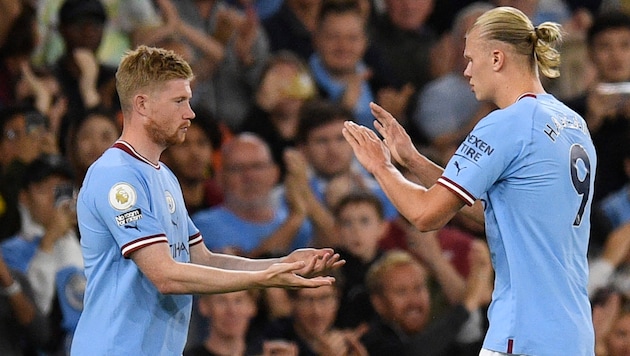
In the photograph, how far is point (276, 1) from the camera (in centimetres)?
711

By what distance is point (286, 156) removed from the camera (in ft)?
22.0

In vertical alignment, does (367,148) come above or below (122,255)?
above

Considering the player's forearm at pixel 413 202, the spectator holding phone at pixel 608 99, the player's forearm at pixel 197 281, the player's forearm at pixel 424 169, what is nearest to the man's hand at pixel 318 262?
the player's forearm at pixel 197 281

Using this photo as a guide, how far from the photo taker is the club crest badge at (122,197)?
338 centimetres

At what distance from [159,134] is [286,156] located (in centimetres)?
315

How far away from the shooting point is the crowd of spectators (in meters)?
6.06

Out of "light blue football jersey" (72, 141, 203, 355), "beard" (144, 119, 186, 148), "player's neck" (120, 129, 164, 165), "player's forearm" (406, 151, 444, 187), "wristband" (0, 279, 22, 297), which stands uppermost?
"beard" (144, 119, 186, 148)

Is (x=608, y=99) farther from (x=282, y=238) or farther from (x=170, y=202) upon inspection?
(x=170, y=202)

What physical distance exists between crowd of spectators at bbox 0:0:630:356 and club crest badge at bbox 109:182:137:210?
2.65m

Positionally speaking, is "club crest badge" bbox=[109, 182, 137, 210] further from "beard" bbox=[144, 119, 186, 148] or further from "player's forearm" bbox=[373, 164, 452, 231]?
"player's forearm" bbox=[373, 164, 452, 231]

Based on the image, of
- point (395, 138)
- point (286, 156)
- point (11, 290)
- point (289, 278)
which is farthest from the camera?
point (286, 156)

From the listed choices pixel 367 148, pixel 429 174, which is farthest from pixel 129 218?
pixel 429 174

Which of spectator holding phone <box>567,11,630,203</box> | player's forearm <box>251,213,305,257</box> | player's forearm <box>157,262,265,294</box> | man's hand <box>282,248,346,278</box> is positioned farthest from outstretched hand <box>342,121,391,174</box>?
spectator holding phone <box>567,11,630,203</box>

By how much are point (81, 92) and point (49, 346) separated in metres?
1.59
